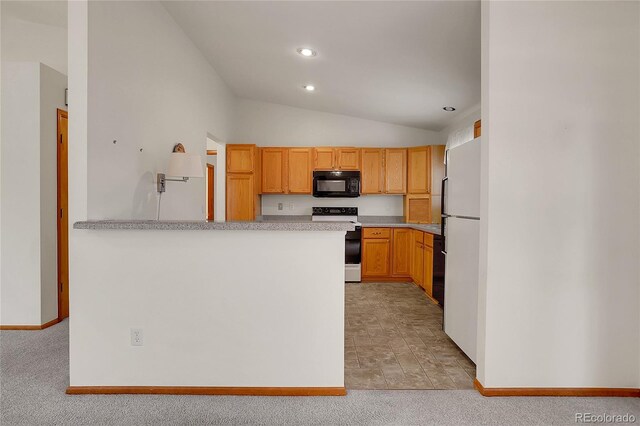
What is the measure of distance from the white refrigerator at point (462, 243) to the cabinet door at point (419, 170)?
8.00 feet

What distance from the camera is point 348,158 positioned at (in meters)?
5.63

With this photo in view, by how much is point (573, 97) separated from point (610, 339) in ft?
4.84

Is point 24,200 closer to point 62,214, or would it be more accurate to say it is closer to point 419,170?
point 62,214

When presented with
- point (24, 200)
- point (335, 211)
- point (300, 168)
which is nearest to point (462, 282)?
point (335, 211)

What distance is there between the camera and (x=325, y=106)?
5.55 metres

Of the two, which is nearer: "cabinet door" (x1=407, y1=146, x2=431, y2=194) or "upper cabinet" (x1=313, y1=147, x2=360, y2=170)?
"cabinet door" (x1=407, y1=146, x2=431, y2=194)

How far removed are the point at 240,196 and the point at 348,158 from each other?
1771mm

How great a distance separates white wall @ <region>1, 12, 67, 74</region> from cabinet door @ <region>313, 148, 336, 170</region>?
328 centimetres

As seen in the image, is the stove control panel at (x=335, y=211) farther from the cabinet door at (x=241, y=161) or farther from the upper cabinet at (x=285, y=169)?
the cabinet door at (x=241, y=161)

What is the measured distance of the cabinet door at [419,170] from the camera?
5.51 meters

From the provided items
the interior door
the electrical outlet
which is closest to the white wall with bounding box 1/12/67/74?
the electrical outlet

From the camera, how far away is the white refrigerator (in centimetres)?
251

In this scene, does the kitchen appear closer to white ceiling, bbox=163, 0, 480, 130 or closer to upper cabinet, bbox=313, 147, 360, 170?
upper cabinet, bbox=313, 147, 360, 170

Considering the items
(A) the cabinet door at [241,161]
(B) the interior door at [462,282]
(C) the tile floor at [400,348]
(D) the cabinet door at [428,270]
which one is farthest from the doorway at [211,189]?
(B) the interior door at [462,282]
